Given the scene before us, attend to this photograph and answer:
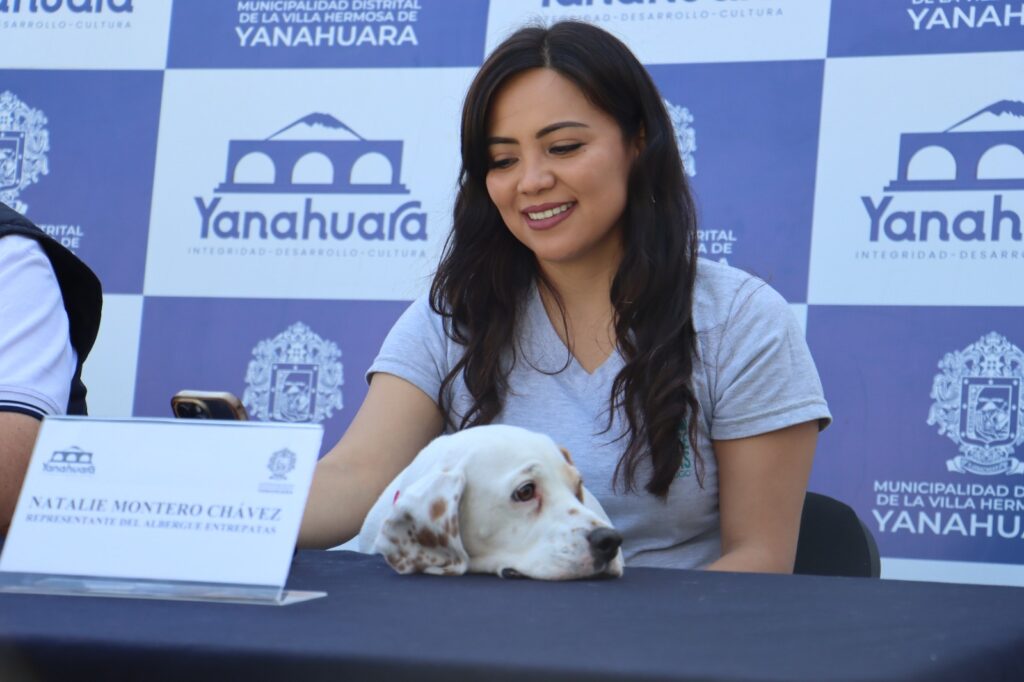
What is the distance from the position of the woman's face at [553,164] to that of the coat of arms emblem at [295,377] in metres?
1.11

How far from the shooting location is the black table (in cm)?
76

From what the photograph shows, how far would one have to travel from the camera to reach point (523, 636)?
2.76 ft

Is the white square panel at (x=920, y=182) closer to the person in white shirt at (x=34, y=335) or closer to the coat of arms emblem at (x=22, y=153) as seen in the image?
the person in white shirt at (x=34, y=335)

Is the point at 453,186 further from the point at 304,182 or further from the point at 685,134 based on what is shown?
the point at 685,134

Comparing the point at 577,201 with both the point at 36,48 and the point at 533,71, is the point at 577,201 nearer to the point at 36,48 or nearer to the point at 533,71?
the point at 533,71

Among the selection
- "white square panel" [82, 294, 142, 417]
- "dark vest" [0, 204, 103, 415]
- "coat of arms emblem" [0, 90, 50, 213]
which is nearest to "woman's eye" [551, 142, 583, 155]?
"dark vest" [0, 204, 103, 415]

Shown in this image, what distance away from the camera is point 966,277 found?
102 inches

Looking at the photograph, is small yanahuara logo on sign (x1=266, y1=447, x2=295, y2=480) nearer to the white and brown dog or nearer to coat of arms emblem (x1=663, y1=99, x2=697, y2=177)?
the white and brown dog

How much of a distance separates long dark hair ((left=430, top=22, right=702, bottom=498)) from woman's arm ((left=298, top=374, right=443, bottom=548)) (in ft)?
0.17

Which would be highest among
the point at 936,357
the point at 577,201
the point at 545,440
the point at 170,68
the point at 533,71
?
the point at 170,68

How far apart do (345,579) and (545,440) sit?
0.41 m

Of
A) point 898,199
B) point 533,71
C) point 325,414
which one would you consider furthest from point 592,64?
point 325,414

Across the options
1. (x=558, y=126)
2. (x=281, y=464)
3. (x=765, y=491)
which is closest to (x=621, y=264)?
(x=558, y=126)

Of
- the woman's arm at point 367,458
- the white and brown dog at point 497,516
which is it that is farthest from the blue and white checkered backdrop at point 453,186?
the white and brown dog at point 497,516
